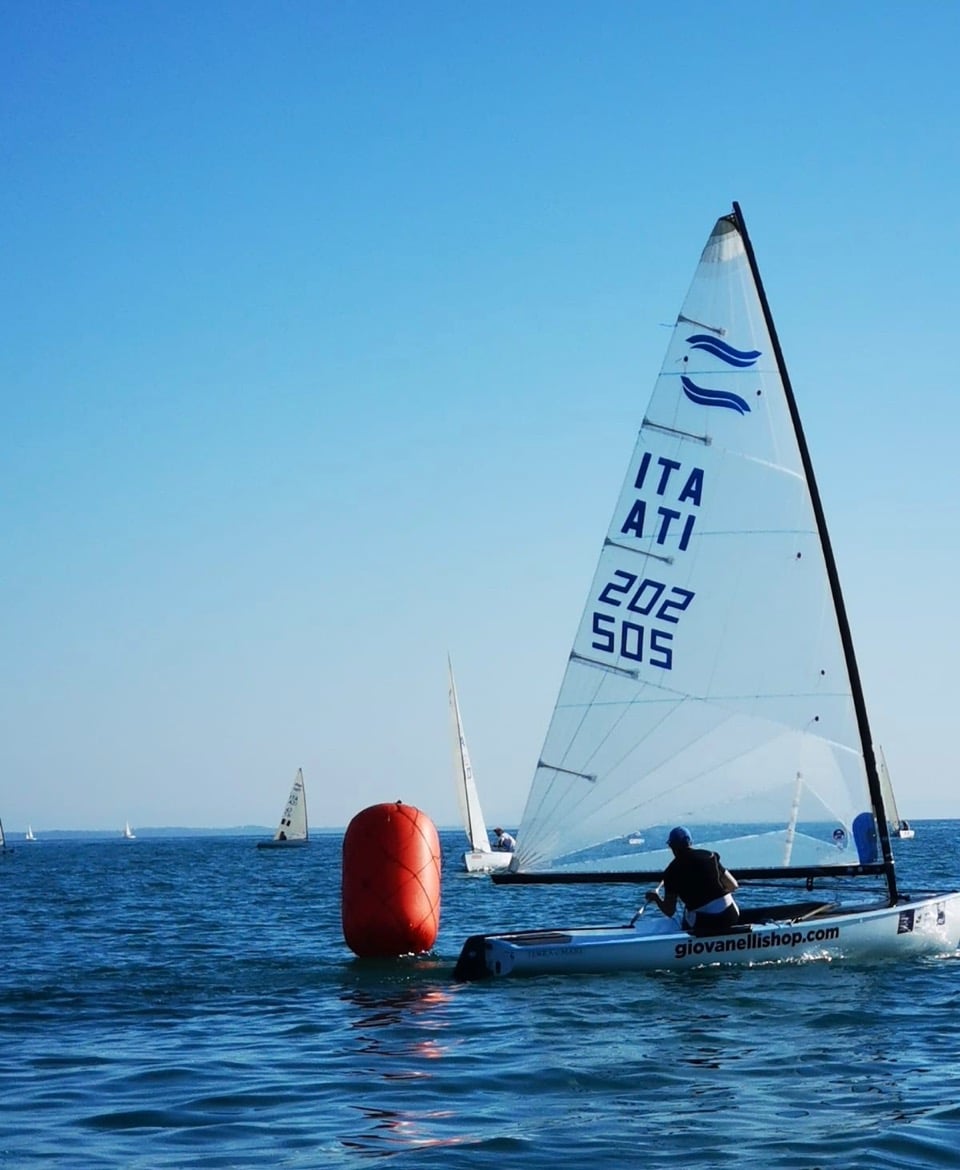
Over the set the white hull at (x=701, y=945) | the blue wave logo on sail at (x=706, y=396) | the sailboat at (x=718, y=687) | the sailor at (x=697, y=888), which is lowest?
the white hull at (x=701, y=945)

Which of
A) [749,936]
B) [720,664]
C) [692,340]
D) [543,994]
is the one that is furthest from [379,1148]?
[692,340]

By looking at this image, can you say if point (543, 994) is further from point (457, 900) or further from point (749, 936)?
point (457, 900)

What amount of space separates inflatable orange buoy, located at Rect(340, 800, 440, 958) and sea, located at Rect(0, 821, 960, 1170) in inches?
13.7

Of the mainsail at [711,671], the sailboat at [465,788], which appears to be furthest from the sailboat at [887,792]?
the mainsail at [711,671]

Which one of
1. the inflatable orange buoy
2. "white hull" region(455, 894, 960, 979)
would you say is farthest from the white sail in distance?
the inflatable orange buoy

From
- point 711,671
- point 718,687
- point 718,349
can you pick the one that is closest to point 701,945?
point 718,687

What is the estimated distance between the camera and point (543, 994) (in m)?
14.4

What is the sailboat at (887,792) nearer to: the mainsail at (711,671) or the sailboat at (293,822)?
the sailboat at (293,822)

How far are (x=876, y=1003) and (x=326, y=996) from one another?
5.29m

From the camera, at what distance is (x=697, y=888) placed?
15344 millimetres

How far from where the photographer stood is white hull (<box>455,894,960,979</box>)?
600 inches

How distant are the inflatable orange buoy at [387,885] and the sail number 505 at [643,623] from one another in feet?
10.4

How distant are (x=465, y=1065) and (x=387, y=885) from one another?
6128mm

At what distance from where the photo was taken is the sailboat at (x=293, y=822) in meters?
93.2
